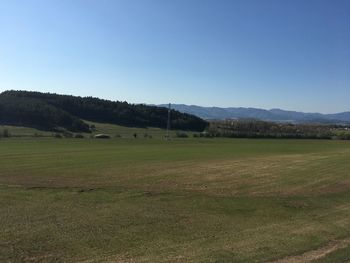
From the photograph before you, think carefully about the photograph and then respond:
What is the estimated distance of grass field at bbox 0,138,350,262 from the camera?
44.7ft

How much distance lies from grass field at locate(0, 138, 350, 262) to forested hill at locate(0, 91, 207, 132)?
107m

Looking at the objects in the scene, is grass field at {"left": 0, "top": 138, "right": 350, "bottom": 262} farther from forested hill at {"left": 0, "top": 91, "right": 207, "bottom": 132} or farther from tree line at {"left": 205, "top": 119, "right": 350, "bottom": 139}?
forested hill at {"left": 0, "top": 91, "right": 207, "bottom": 132}

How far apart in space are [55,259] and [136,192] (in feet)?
38.9

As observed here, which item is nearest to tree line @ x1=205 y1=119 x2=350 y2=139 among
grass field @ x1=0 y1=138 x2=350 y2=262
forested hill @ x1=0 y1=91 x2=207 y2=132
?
forested hill @ x1=0 y1=91 x2=207 y2=132

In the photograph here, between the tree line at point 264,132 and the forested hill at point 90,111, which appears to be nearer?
the tree line at point 264,132

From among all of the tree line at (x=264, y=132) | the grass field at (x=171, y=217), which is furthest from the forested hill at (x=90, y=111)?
the grass field at (x=171, y=217)

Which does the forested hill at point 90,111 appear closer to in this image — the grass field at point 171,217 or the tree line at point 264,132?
the tree line at point 264,132

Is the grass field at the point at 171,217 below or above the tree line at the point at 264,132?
below

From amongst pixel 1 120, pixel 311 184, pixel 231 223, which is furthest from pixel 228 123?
pixel 231 223

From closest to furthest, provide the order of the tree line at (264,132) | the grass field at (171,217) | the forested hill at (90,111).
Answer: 1. the grass field at (171,217)
2. the tree line at (264,132)
3. the forested hill at (90,111)

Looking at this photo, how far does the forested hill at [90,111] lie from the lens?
137875 millimetres

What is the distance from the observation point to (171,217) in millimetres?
18547

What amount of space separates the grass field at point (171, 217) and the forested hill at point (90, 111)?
4219 inches

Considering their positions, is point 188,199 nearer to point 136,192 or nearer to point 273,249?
point 136,192
